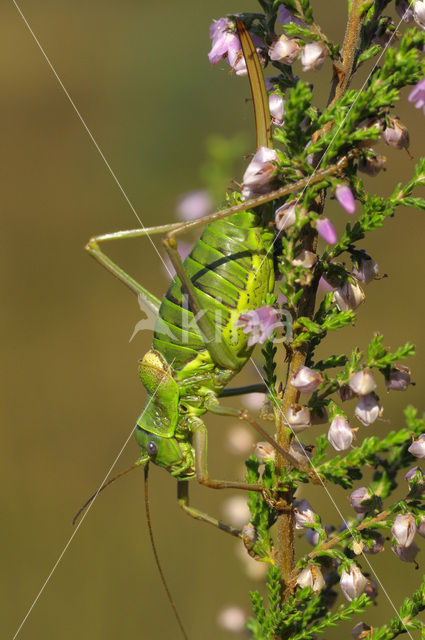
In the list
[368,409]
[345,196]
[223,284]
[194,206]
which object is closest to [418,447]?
[368,409]

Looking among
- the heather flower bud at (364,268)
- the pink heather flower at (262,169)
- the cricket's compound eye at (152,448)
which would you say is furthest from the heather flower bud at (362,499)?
the pink heather flower at (262,169)

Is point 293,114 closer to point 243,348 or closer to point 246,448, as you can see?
point 243,348

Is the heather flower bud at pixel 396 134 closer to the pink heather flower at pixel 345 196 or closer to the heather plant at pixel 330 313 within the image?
the heather plant at pixel 330 313

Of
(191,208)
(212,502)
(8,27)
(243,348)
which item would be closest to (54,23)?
(8,27)

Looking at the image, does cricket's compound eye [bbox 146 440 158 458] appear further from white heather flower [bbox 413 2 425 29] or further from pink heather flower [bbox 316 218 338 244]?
white heather flower [bbox 413 2 425 29]

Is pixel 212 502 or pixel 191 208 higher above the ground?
pixel 191 208
